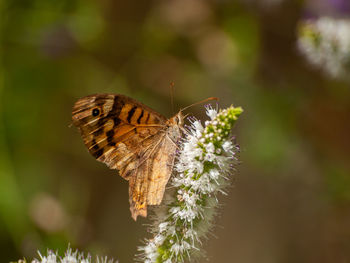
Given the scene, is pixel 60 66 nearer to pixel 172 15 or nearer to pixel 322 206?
pixel 172 15

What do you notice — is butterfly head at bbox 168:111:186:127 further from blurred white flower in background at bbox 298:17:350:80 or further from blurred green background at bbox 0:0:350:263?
blurred green background at bbox 0:0:350:263

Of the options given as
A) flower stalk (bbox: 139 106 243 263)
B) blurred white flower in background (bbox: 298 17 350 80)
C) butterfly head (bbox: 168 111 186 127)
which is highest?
blurred white flower in background (bbox: 298 17 350 80)

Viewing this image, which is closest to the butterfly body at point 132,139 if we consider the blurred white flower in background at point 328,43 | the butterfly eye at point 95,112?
the butterfly eye at point 95,112

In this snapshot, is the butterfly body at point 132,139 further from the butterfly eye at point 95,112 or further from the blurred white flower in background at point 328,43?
the blurred white flower in background at point 328,43

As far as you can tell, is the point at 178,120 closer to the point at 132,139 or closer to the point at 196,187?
the point at 132,139

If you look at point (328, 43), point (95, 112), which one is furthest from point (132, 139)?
point (328, 43)

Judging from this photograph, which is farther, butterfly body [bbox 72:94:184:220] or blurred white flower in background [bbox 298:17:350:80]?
blurred white flower in background [bbox 298:17:350:80]

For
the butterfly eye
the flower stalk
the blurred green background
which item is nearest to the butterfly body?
the butterfly eye

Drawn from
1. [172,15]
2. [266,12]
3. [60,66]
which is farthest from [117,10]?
[266,12]
